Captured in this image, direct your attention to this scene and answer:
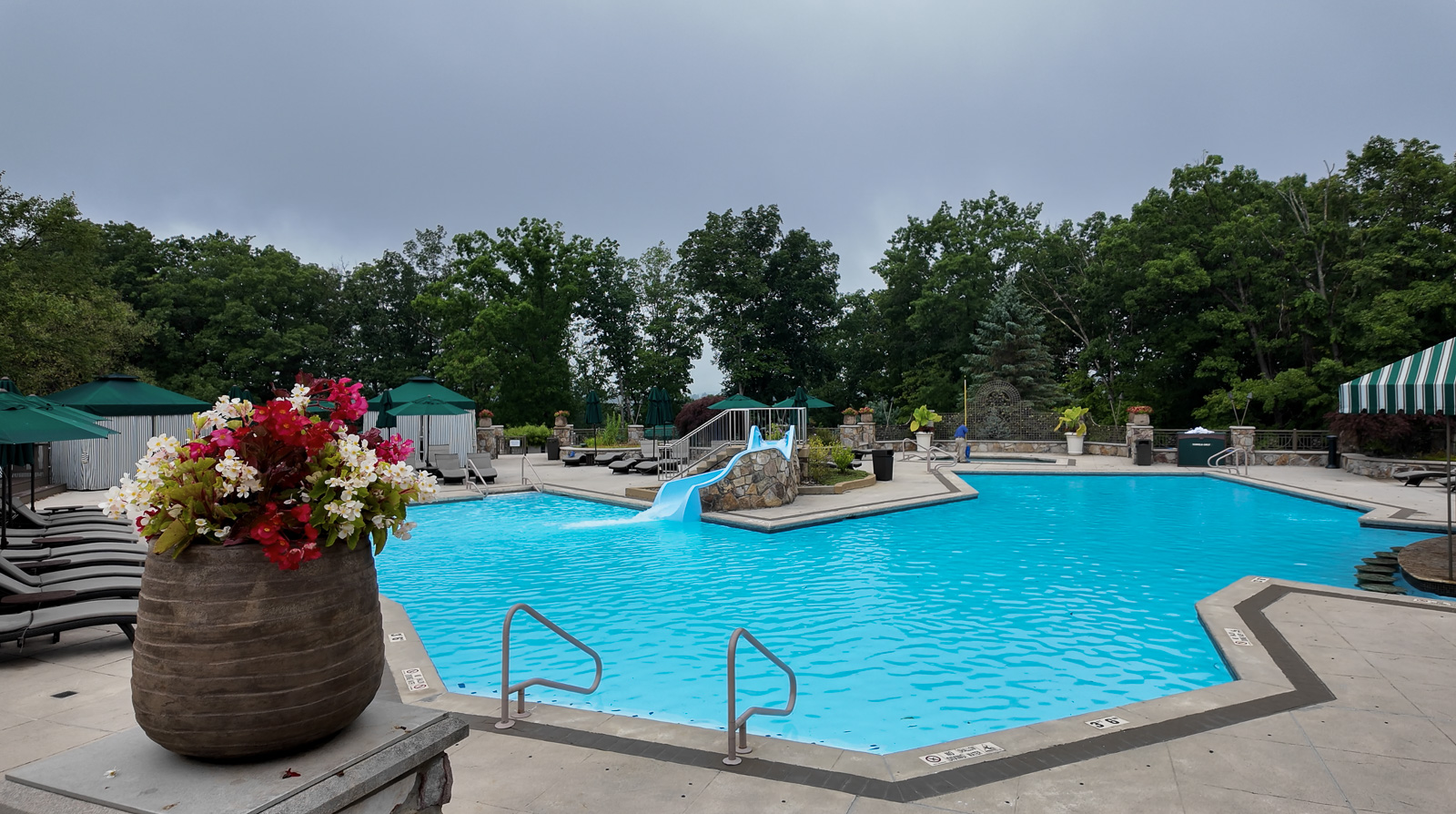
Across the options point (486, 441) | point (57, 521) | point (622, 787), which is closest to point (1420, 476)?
point (622, 787)

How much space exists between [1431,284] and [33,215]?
37950mm

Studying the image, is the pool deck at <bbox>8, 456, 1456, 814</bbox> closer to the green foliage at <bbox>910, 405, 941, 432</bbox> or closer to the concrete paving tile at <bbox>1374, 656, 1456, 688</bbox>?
the concrete paving tile at <bbox>1374, 656, 1456, 688</bbox>

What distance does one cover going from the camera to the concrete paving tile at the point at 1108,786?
10.1 feet

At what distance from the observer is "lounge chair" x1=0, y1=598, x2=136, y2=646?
482 centimetres

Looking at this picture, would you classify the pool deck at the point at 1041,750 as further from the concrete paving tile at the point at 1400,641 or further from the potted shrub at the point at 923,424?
the potted shrub at the point at 923,424

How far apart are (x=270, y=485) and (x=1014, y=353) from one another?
100 ft

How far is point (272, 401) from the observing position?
2162mm

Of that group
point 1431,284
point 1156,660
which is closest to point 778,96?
point 1431,284

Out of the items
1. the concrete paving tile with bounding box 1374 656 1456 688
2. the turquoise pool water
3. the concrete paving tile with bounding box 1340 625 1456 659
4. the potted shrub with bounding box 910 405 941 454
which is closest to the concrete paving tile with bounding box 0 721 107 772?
the turquoise pool water

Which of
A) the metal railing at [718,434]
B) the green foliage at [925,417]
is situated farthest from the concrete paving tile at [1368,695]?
the green foliage at [925,417]

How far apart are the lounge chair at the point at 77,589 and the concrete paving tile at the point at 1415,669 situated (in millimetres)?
8554

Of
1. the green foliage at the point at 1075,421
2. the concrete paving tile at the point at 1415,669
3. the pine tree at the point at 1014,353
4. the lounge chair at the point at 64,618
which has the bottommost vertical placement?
the concrete paving tile at the point at 1415,669

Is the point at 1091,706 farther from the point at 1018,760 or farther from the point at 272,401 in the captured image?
the point at 272,401

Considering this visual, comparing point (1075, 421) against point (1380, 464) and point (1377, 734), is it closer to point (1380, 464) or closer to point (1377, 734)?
point (1380, 464)
